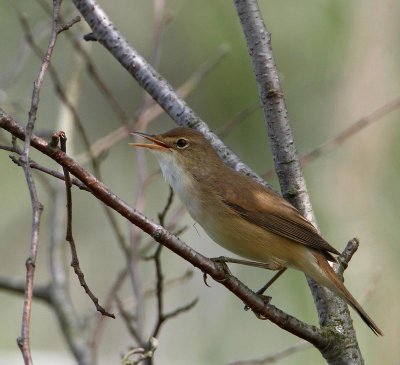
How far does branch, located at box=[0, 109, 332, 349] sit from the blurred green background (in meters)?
3.02

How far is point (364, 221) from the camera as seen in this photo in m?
6.46

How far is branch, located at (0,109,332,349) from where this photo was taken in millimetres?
2521

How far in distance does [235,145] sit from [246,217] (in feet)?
10.9

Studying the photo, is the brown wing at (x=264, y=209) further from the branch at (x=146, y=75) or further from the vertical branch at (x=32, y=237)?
the vertical branch at (x=32, y=237)

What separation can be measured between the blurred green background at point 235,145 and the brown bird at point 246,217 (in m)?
2.28

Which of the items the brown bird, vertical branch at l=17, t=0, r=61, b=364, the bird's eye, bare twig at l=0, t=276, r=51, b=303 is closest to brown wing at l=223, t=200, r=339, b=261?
the brown bird

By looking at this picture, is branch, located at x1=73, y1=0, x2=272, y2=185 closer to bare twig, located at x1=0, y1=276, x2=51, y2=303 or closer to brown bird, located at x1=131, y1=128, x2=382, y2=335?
brown bird, located at x1=131, y1=128, x2=382, y2=335

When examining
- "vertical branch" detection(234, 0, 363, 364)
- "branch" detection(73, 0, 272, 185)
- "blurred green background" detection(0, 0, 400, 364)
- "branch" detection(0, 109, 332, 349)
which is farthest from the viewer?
"blurred green background" detection(0, 0, 400, 364)

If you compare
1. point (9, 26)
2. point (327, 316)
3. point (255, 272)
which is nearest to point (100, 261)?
point (255, 272)

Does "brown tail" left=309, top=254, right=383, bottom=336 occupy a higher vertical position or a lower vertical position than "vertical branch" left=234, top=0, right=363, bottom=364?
lower

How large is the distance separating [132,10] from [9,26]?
4.30 feet

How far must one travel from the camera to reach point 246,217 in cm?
418

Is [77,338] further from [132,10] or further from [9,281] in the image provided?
[132,10]

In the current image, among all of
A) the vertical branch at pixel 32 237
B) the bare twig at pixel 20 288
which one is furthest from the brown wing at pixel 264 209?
the vertical branch at pixel 32 237
